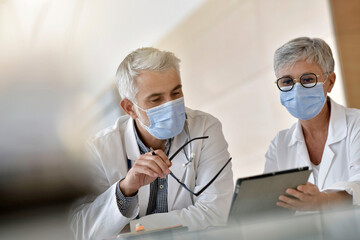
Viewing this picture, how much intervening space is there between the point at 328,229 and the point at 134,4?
2729mm

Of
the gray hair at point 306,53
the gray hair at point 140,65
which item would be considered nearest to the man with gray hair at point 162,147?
the gray hair at point 140,65

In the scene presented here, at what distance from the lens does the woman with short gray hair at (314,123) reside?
6.96 feet

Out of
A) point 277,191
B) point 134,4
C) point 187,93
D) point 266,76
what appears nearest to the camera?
point 277,191

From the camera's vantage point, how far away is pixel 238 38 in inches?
148

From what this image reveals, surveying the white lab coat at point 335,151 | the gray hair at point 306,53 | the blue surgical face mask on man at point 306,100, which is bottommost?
the white lab coat at point 335,151

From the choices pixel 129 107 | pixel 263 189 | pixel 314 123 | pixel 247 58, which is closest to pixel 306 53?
pixel 314 123

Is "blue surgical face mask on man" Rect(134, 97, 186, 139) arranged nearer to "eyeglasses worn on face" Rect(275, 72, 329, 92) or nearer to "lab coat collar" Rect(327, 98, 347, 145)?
"eyeglasses worn on face" Rect(275, 72, 329, 92)

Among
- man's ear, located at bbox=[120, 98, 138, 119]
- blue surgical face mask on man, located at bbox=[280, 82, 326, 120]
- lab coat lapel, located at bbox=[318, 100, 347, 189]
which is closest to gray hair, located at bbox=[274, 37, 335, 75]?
blue surgical face mask on man, located at bbox=[280, 82, 326, 120]

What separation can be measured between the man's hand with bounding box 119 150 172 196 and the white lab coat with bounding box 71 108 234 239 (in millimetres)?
86

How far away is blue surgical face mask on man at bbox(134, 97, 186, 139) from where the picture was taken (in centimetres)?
200

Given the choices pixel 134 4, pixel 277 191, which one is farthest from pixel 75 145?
pixel 134 4

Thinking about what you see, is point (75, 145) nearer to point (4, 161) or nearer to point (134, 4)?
point (4, 161)

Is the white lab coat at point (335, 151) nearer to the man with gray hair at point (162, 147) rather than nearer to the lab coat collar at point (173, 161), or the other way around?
the man with gray hair at point (162, 147)

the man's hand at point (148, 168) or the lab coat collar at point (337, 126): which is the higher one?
the man's hand at point (148, 168)
